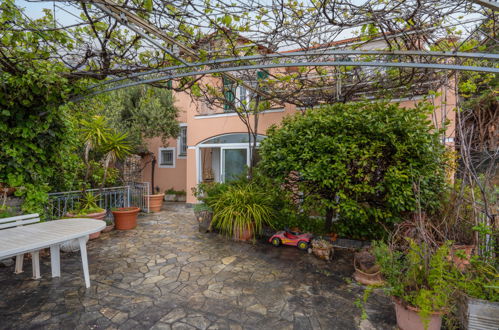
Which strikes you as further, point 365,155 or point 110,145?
point 110,145

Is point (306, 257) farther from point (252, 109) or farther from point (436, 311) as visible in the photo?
point (252, 109)

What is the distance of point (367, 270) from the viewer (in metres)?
3.37

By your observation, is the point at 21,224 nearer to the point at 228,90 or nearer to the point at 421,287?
the point at 228,90

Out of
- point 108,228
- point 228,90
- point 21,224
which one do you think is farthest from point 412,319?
point 108,228

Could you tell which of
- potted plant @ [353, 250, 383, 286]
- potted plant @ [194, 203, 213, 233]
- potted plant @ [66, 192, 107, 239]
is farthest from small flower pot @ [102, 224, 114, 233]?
potted plant @ [353, 250, 383, 286]

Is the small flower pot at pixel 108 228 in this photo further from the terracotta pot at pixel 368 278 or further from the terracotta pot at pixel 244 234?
the terracotta pot at pixel 368 278

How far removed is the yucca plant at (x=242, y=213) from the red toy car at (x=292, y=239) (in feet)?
1.03

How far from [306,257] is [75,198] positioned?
4968 mm

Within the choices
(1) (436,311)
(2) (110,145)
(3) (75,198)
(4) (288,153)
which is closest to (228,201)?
(4) (288,153)

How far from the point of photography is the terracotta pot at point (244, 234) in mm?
5066

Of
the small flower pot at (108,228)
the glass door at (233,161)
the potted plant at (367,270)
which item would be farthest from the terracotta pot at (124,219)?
the potted plant at (367,270)

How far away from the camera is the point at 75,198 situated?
18.1 feet

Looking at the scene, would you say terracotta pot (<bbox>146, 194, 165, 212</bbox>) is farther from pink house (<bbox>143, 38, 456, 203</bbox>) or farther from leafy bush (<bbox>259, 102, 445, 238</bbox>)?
leafy bush (<bbox>259, 102, 445, 238</bbox>)

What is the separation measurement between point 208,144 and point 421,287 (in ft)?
23.8
